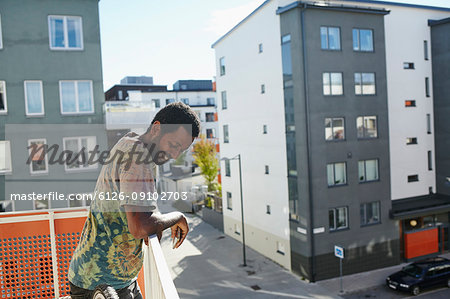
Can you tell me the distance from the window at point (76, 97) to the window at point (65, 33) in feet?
5.00

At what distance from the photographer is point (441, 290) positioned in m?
17.6

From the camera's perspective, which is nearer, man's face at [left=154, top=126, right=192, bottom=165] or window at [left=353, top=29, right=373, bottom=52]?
man's face at [left=154, top=126, right=192, bottom=165]

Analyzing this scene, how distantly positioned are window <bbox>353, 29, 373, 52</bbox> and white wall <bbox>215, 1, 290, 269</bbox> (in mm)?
3738

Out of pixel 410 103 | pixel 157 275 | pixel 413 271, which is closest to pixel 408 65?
pixel 410 103

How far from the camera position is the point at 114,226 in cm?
218

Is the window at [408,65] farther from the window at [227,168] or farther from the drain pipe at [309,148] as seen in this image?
the window at [227,168]

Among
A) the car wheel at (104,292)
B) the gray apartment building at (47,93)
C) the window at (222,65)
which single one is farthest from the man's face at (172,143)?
the window at (222,65)

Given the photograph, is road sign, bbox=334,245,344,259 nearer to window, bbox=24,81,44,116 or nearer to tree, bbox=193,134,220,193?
window, bbox=24,81,44,116

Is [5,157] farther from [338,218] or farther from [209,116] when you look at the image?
[209,116]

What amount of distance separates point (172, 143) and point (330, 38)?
59.9 feet

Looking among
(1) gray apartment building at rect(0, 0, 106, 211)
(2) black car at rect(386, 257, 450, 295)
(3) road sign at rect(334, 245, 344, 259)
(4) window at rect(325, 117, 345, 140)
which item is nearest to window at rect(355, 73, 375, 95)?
(4) window at rect(325, 117, 345, 140)

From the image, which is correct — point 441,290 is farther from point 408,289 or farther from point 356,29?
point 356,29

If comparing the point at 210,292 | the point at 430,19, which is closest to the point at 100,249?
the point at 210,292

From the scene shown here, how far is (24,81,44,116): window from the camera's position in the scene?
16.6 metres
